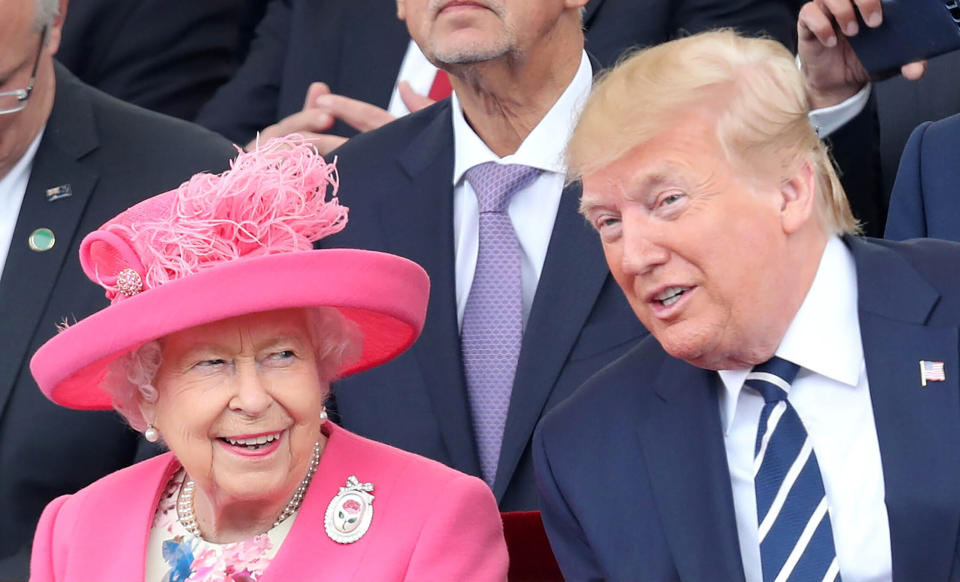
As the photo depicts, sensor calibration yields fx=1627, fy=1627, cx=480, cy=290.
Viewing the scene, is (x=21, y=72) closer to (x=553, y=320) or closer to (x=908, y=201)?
(x=553, y=320)

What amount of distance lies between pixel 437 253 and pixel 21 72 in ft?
3.26

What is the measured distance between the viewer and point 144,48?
4.56 meters

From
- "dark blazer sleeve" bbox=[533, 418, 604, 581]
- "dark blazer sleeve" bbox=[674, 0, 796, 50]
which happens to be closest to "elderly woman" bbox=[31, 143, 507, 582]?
"dark blazer sleeve" bbox=[533, 418, 604, 581]

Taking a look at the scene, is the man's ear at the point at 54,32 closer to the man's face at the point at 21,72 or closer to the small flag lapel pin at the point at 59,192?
the man's face at the point at 21,72

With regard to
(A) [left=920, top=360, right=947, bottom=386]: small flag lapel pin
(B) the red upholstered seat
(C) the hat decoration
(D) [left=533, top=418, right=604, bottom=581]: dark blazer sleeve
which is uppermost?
(C) the hat decoration

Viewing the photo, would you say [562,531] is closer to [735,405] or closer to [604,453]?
[604,453]

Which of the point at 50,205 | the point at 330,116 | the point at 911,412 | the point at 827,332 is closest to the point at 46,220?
the point at 50,205

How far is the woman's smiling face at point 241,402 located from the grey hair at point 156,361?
36mm

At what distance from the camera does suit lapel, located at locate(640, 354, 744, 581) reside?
2.52 m

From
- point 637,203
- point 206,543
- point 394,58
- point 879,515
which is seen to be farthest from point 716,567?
point 394,58

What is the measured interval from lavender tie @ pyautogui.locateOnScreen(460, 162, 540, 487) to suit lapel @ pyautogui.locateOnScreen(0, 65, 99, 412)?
0.88 meters

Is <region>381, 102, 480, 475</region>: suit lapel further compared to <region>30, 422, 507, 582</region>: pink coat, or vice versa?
<region>381, 102, 480, 475</region>: suit lapel

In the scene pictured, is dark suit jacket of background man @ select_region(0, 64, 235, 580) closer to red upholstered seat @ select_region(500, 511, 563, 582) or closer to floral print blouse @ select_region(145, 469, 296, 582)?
floral print blouse @ select_region(145, 469, 296, 582)

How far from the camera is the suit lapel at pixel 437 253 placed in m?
3.14
